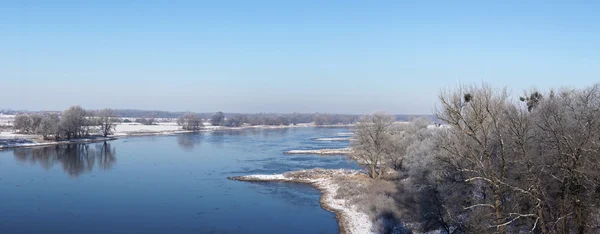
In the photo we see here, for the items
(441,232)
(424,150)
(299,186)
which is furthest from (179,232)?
(424,150)

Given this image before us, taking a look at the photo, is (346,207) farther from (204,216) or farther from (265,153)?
(265,153)

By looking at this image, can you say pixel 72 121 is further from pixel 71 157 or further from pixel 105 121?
pixel 71 157

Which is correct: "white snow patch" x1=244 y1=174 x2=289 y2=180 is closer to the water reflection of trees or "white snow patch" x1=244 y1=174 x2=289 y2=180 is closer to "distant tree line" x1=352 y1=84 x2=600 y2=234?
the water reflection of trees

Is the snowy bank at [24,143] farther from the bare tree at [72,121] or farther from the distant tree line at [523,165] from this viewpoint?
the distant tree line at [523,165]

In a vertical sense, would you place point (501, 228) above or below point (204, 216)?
above

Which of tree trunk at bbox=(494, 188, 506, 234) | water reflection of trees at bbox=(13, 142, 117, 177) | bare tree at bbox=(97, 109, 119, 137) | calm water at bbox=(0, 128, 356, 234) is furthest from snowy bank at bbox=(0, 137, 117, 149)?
tree trunk at bbox=(494, 188, 506, 234)

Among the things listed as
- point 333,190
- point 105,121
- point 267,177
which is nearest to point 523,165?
point 333,190
